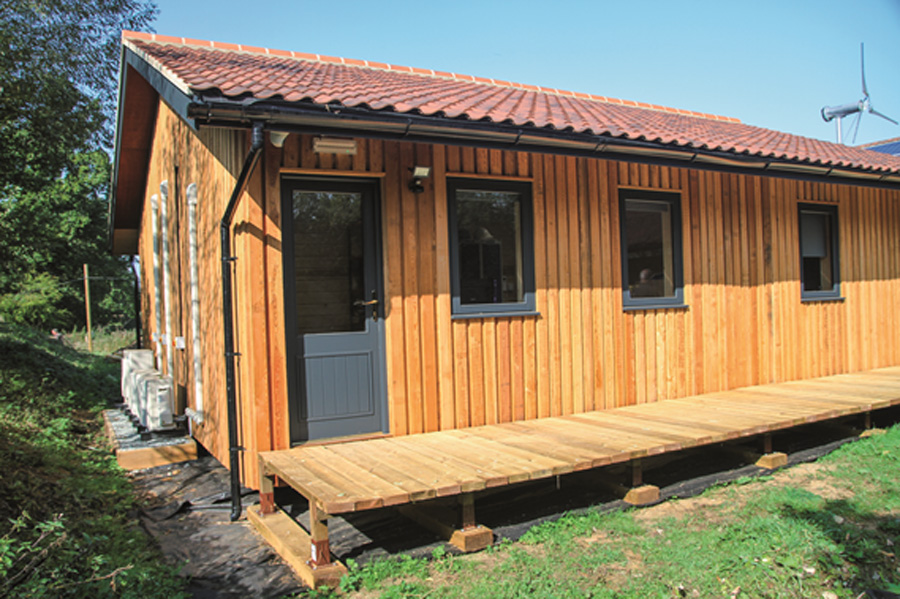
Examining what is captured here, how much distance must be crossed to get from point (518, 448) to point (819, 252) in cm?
601

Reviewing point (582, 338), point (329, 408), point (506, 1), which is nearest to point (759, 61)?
point (506, 1)

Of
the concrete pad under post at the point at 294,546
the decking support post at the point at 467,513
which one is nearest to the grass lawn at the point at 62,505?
the concrete pad under post at the point at 294,546

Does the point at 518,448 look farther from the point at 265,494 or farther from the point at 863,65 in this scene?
the point at 863,65

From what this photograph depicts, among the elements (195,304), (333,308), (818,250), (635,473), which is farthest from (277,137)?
(818,250)

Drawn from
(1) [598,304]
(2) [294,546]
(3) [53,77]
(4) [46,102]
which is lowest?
(2) [294,546]

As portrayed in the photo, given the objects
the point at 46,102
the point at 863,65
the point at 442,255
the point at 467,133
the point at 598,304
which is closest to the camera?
the point at 467,133

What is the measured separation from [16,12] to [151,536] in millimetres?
11363

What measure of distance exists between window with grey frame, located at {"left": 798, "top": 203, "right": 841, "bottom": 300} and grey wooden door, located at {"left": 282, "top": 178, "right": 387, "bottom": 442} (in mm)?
5915

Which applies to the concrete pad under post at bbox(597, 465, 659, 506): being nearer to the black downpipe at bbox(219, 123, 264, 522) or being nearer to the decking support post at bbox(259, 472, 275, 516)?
the decking support post at bbox(259, 472, 275, 516)

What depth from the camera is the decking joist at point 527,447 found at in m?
3.76

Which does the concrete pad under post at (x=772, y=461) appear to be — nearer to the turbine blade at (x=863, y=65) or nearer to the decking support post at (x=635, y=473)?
the decking support post at (x=635, y=473)

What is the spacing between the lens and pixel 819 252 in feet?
27.5

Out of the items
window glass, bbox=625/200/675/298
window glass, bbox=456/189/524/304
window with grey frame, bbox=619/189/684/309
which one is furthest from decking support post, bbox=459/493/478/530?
window glass, bbox=625/200/675/298

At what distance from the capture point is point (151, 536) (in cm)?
444
